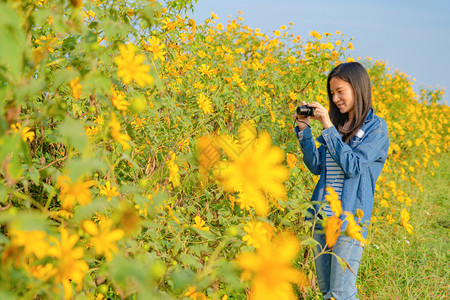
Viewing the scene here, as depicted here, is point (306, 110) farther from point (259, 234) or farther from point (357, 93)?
point (259, 234)

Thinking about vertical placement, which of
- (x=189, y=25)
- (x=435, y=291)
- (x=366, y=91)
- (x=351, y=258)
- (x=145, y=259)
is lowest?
(x=435, y=291)

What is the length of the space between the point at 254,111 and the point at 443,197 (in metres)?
3.00

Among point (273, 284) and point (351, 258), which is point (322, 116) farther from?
point (273, 284)

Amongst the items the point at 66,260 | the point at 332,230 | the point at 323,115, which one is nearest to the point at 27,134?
the point at 66,260

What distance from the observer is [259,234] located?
753mm

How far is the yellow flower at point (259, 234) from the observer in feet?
2.11

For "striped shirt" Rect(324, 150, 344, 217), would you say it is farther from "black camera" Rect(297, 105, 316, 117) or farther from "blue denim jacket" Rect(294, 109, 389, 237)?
"black camera" Rect(297, 105, 316, 117)

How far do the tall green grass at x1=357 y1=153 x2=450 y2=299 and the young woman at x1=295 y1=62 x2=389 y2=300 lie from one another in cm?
59

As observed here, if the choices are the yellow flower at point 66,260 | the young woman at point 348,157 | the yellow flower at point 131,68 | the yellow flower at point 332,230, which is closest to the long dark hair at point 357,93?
the young woman at point 348,157

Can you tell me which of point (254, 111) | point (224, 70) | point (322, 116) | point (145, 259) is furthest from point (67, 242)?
point (224, 70)

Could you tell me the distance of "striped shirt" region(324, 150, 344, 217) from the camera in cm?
166

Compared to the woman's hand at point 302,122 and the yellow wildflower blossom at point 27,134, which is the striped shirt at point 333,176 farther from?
the yellow wildflower blossom at point 27,134

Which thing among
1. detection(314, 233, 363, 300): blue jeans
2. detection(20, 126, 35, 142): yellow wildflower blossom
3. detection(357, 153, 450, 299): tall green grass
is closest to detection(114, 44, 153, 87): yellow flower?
detection(20, 126, 35, 142): yellow wildflower blossom

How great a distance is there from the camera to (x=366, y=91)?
5.68ft
